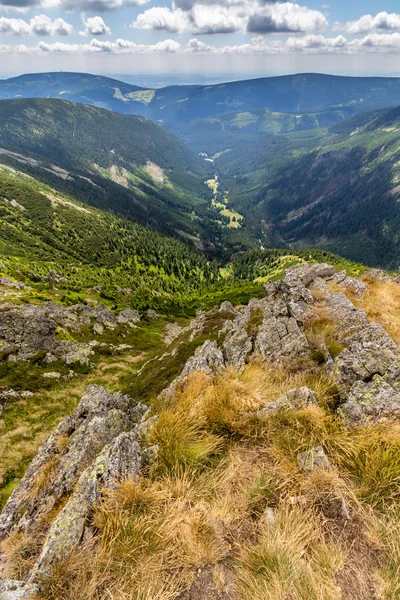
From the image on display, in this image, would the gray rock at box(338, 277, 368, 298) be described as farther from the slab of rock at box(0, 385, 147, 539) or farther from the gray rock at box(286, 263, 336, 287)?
the slab of rock at box(0, 385, 147, 539)

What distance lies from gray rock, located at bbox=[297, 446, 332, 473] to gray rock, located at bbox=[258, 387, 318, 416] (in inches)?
58.0

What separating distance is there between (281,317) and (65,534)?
16.3 meters


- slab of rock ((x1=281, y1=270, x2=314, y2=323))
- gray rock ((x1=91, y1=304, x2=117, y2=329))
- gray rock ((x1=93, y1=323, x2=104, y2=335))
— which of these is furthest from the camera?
gray rock ((x1=91, y1=304, x2=117, y2=329))

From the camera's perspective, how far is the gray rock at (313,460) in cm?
650

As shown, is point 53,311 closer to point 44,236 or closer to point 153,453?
point 153,453

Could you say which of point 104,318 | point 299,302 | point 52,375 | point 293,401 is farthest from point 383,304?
point 104,318

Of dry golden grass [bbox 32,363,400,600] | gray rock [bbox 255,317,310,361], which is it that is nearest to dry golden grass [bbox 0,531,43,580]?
dry golden grass [bbox 32,363,400,600]

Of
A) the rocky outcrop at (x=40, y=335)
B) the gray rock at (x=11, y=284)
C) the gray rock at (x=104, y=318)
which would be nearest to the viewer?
the rocky outcrop at (x=40, y=335)

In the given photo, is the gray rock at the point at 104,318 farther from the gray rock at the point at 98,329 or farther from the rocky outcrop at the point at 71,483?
the rocky outcrop at the point at 71,483

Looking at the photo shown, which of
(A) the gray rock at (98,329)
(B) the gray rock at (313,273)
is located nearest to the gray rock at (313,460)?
(B) the gray rock at (313,273)

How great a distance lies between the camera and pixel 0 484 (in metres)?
33.8

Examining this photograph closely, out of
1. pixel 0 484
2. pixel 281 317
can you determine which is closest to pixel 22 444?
pixel 0 484

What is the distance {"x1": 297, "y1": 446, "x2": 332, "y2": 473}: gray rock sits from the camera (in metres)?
6.50

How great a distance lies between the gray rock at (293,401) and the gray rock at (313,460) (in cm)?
147
